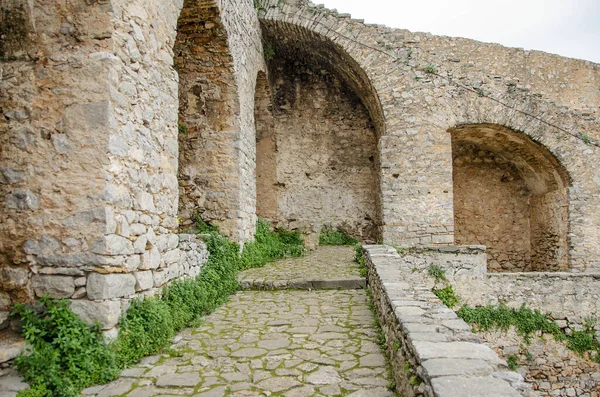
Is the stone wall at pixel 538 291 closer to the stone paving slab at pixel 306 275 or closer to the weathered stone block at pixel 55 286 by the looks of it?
the stone paving slab at pixel 306 275

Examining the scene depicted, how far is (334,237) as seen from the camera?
11.4 metres

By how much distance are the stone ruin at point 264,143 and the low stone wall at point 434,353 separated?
2136 mm

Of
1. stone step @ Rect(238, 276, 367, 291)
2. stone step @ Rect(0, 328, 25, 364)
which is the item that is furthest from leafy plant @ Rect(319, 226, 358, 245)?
stone step @ Rect(0, 328, 25, 364)

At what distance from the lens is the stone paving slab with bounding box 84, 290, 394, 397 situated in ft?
9.56

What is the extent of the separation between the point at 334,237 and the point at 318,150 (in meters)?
2.47

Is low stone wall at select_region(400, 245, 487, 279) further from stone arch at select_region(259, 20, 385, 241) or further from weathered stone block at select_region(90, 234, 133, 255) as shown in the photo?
weathered stone block at select_region(90, 234, 133, 255)

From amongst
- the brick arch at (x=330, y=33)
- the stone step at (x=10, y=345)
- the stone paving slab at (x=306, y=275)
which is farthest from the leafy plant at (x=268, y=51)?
the stone step at (x=10, y=345)

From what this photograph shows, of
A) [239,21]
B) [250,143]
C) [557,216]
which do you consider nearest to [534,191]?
[557,216]

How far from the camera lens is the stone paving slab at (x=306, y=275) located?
6086 mm

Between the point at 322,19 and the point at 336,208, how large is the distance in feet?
16.0

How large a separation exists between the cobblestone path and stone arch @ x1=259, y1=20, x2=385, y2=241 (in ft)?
21.3

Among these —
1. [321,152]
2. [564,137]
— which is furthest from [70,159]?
[564,137]

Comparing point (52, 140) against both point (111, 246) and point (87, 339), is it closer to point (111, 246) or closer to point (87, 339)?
point (111, 246)

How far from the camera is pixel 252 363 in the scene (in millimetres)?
3396
